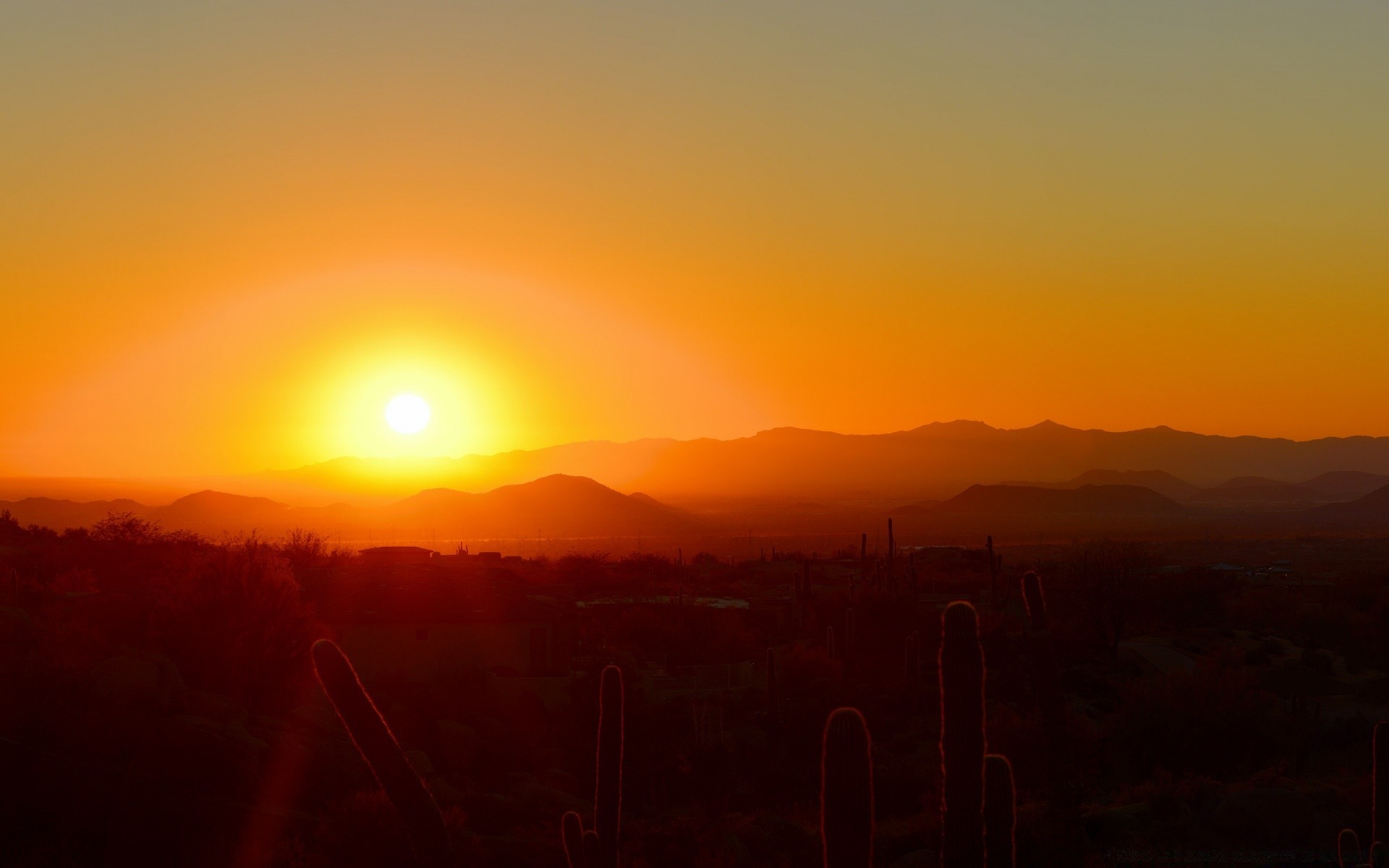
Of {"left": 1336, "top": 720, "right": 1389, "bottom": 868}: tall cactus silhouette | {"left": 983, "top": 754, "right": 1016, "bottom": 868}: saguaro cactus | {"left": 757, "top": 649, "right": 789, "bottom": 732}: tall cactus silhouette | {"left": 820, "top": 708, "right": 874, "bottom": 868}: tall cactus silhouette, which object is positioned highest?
{"left": 820, "top": 708, "right": 874, "bottom": 868}: tall cactus silhouette

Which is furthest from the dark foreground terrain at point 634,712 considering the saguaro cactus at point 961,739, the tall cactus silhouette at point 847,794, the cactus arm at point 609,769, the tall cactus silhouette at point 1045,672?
the tall cactus silhouette at point 847,794

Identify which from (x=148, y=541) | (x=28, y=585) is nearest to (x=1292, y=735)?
(x=28, y=585)

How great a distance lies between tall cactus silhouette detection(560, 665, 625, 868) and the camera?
1252cm

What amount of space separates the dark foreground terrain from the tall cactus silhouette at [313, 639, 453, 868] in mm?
5671

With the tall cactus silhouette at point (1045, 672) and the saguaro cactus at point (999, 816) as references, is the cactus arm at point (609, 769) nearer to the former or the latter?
the saguaro cactus at point (999, 816)

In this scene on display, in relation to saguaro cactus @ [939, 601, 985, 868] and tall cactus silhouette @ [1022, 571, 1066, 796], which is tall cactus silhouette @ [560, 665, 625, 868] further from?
tall cactus silhouette @ [1022, 571, 1066, 796]

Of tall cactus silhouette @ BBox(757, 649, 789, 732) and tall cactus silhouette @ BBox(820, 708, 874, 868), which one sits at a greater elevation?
tall cactus silhouette @ BBox(820, 708, 874, 868)

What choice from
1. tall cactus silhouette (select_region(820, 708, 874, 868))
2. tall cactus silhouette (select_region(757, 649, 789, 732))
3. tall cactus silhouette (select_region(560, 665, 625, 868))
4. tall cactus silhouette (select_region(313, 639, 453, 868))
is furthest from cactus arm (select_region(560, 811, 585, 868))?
tall cactus silhouette (select_region(757, 649, 789, 732))

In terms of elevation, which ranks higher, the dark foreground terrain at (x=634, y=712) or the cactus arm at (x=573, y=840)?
the cactus arm at (x=573, y=840)

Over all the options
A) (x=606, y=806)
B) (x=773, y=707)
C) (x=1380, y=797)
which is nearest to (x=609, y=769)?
(x=606, y=806)

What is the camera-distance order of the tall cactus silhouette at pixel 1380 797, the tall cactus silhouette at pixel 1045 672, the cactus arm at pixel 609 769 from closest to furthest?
the cactus arm at pixel 609 769 < the tall cactus silhouette at pixel 1380 797 < the tall cactus silhouette at pixel 1045 672

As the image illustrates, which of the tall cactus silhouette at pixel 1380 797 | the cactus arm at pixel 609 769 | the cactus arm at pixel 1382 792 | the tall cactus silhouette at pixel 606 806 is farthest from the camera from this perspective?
the cactus arm at pixel 1382 792

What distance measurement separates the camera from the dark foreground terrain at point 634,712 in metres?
20.1

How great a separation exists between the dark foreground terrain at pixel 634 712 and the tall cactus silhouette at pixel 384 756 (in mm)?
5671
